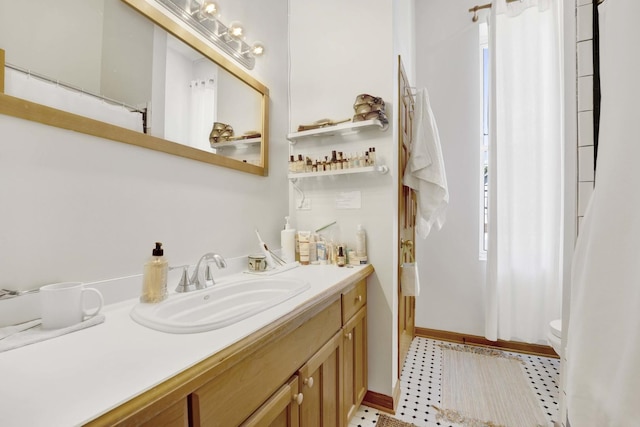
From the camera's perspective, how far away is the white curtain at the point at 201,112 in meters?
1.19

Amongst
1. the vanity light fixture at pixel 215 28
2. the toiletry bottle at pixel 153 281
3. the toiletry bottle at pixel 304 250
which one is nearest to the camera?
the toiletry bottle at pixel 153 281

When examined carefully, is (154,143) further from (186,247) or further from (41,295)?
(41,295)

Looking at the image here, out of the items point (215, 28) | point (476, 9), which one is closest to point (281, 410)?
point (215, 28)

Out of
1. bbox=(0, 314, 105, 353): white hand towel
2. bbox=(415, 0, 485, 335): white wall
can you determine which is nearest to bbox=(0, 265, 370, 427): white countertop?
bbox=(0, 314, 105, 353): white hand towel

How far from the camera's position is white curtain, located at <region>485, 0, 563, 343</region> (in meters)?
2.02

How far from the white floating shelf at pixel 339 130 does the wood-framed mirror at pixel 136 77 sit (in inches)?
12.6

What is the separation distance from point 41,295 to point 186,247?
48cm

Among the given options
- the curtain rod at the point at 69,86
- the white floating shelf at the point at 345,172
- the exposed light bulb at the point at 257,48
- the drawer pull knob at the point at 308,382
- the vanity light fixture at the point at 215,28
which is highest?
the exposed light bulb at the point at 257,48

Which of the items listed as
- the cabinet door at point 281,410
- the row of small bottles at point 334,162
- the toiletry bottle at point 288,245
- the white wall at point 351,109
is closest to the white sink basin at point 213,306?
the cabinet door at point 281,410

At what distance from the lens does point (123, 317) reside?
0.78m

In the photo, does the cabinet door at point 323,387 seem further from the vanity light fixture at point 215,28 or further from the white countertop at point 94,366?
the vanity light fixture at point 215,28

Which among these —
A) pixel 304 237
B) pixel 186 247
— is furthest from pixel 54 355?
pixel 304 237

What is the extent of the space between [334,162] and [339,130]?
0.18 meters

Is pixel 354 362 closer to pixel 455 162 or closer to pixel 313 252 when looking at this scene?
pixel 313 252
